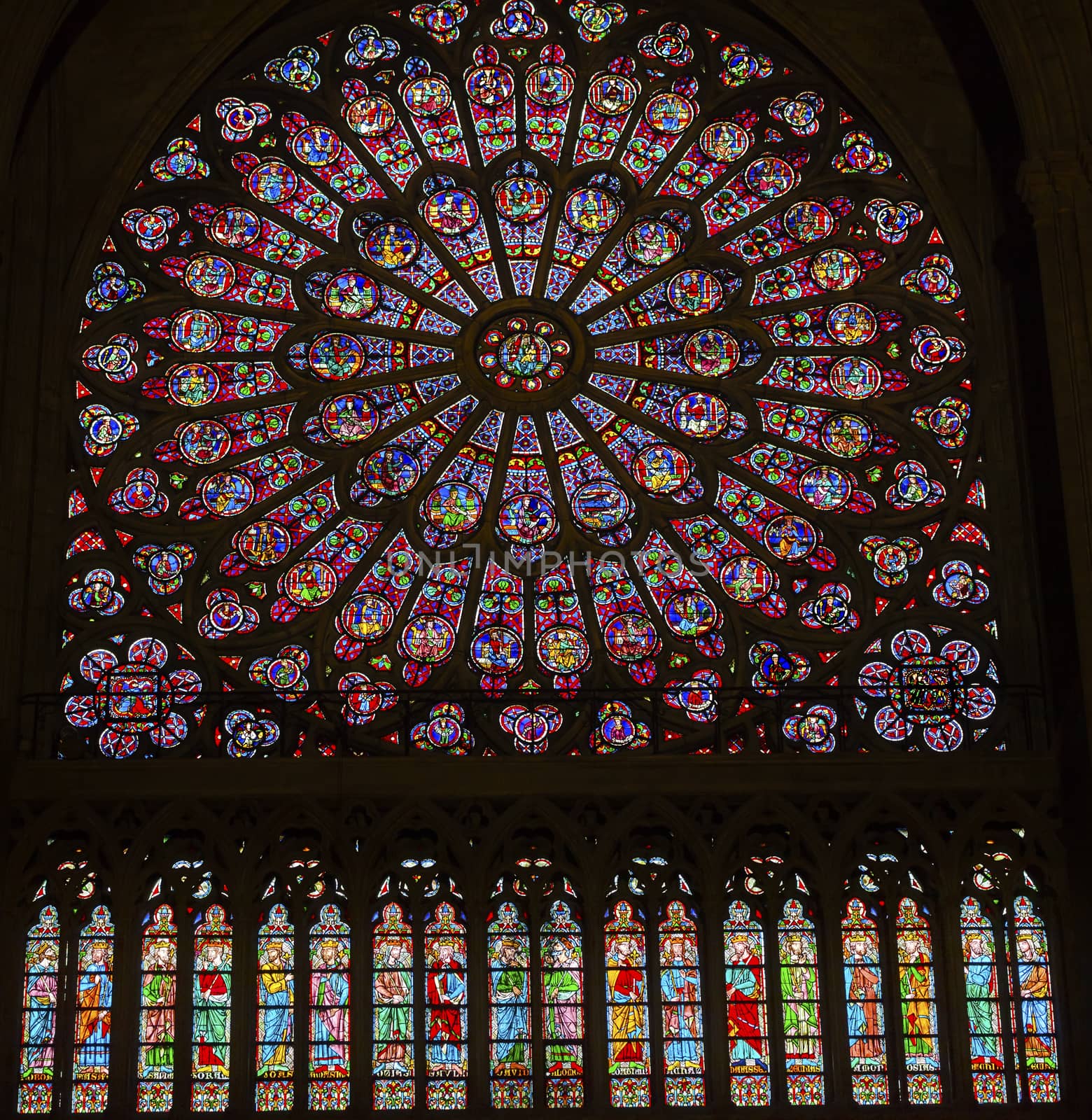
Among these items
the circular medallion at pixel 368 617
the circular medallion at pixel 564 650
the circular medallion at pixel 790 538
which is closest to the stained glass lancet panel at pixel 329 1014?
the circular medallion at pixel 368 617

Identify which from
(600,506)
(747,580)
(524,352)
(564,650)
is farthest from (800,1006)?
(524,352)

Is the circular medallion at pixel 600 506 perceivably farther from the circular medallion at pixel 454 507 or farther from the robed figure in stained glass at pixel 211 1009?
the robed figure in stained glass at pixel 211 1009

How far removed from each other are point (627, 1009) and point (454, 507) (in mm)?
3645

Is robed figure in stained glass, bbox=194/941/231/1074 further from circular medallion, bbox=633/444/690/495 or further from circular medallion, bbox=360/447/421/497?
circular medallion, bbox=633/444/690/495

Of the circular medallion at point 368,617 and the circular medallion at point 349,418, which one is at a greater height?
the circular medallion at point 349,418

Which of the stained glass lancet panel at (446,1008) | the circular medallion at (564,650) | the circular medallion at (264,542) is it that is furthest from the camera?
the circular medallion at (264,542)

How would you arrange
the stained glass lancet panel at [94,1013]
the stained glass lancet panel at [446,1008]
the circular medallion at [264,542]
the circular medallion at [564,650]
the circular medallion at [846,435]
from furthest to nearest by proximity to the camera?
the circular medallion at [846,435]
the circular medallion at [264,542]
the circular medallion at [564,650]
the stained glass lancet panel at [446,1008]
the stained glass lancet panel at [94,1013]

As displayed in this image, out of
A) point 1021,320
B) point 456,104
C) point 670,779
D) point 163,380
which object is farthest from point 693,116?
point 670,779

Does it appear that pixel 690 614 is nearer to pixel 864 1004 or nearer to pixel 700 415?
pixel 700 415

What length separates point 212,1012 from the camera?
44.6ft

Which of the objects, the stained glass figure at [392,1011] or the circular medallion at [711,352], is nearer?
the stained glass figure at [392,1011]

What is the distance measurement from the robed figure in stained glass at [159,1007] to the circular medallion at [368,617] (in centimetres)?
241

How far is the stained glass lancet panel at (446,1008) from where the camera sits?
13500 millimetres

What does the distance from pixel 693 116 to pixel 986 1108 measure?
7.31 meters
